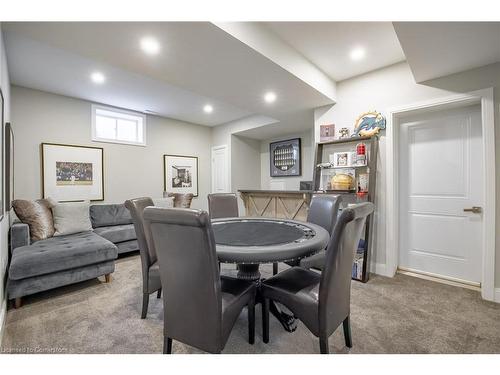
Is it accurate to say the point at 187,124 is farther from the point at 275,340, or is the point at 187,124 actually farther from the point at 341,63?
the point at 275,340

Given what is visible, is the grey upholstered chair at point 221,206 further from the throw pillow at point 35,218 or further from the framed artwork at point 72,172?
the framed artwork at point 72,172

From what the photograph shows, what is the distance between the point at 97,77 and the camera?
3.14 m

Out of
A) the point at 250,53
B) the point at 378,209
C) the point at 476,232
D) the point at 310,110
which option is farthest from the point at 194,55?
the point at 476,232

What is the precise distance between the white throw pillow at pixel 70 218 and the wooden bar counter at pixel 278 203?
2.84 m

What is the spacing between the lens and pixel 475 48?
1991mm

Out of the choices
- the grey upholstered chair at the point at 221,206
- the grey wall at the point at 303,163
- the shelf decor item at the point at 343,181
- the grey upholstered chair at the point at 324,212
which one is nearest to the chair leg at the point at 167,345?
the grey upholstered chair at the point at 324,212

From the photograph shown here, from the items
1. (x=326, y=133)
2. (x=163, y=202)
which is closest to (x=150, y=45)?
(x=326, y=133)

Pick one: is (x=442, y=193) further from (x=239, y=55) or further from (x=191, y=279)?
(x=191, y=279)

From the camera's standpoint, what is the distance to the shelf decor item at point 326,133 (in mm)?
3338

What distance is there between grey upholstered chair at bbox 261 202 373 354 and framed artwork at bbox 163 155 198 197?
13.2 feet

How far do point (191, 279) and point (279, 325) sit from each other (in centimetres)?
106

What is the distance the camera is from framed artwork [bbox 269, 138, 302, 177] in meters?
5.52

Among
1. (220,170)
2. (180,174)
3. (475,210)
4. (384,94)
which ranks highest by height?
(384,94)

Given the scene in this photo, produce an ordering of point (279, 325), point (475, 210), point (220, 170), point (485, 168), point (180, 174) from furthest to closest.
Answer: point (220, 170) < point (180, 174) < point (475, 210) < point (485, 168) < point (279, 325)
